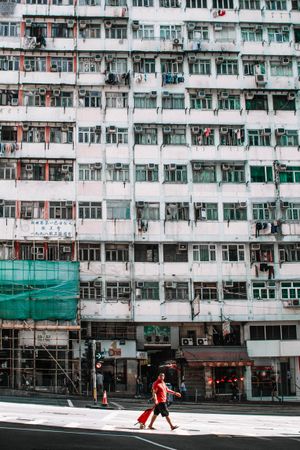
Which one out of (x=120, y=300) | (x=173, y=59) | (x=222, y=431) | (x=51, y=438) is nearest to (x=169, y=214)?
(x=120, y=300)

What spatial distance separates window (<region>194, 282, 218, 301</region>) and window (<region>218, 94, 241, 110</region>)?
12.0 metres

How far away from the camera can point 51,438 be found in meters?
13.9

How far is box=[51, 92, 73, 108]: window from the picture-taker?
45.8 m

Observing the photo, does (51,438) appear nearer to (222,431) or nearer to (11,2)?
(222,431)

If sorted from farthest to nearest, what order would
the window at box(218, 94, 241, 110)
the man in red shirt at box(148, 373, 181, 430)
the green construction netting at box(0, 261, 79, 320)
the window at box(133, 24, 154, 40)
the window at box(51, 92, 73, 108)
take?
the window at box(133, 24, 154, 40), the window at box(218, 94, 241, 110), the window at box(51, 92, 73, 108), the green construction netting at box(0, 261, 79, 320), the man in red shirt at box(148, 373, 181, 430)

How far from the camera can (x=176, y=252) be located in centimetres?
4422

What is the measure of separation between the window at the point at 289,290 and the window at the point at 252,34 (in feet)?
55.1

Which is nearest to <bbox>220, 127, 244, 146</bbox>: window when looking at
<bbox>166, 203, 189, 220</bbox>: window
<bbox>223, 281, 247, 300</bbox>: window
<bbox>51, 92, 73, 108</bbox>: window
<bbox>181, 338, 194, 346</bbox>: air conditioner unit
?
<bbox>166, 203, 189, 220</bbox>: window

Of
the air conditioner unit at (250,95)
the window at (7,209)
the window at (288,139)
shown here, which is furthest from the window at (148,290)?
the air conditioner unit at (250,95)

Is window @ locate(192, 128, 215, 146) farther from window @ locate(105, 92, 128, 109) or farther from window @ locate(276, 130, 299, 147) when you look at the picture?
window @ locate(105, 92, 128, 109)

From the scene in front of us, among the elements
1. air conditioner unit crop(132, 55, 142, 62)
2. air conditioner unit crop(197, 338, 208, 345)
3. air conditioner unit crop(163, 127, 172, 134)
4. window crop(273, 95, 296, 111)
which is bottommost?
air conditioner unit crop(197, 338, 208, 345)

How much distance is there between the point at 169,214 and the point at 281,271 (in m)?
7.98

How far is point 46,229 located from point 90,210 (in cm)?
300

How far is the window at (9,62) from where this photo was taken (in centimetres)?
4581
